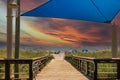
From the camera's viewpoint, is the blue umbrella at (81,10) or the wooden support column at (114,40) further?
the blue umbrella at (81,10)

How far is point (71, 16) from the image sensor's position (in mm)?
15992

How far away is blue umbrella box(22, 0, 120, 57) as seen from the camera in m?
14.5

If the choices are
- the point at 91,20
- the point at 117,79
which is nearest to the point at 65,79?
the point at 117,79

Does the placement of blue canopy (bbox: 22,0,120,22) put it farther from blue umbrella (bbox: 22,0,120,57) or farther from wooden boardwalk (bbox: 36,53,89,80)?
wooden boardwalk (bbox: 36,53,89,80)

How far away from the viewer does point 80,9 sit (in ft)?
50.1

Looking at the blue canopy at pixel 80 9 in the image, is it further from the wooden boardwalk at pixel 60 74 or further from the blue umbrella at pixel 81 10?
the wooden boardwalk at pixel 60 74

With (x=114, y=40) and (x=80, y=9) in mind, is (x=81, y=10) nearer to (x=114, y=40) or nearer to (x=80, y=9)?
(x=80, y=9)

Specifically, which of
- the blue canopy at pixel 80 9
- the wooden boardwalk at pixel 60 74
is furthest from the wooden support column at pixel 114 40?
the wooden boardwalk at pixel 60 74

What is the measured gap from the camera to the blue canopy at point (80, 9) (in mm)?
14500

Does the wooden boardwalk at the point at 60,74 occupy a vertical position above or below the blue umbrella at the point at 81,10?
below

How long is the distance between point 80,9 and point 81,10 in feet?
0.23

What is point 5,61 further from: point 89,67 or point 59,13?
point 89,67

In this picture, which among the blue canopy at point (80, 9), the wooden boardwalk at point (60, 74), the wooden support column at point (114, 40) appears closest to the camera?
the wooden support column at point (114, 40)

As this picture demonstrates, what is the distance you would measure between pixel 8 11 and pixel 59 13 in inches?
137
